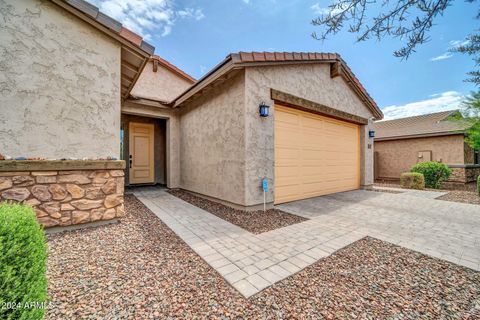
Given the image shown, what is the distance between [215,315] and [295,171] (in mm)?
4742

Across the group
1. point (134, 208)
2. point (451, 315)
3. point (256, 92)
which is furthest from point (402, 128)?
point (134, 208)

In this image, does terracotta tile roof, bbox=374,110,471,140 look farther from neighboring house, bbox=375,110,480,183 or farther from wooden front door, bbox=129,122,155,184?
wooden front door, bbox=129,122,155,184

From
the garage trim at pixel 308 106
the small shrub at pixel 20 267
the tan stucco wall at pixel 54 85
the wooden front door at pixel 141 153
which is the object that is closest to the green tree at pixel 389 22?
the garage trim at pixel 308 106

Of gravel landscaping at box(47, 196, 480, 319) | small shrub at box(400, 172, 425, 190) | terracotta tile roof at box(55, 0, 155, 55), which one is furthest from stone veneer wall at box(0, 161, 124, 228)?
small shrub at box(400, 172, 425, 190)

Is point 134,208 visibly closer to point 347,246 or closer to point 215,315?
point 215,315

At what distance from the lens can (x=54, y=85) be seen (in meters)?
3.62

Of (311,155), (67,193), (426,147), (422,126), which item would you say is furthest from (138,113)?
(422,126)

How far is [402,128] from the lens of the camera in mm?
14289

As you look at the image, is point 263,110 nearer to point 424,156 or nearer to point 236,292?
point 236,292

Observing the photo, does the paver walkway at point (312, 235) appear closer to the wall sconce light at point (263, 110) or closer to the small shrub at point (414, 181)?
the wall sconce light at point (263, 110)

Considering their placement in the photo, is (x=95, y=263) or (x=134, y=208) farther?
(x=134, y=208)

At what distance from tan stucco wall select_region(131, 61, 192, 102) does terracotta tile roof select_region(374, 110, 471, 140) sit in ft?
44.8

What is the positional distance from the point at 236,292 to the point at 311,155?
5.20m

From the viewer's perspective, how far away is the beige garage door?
5590 mm
